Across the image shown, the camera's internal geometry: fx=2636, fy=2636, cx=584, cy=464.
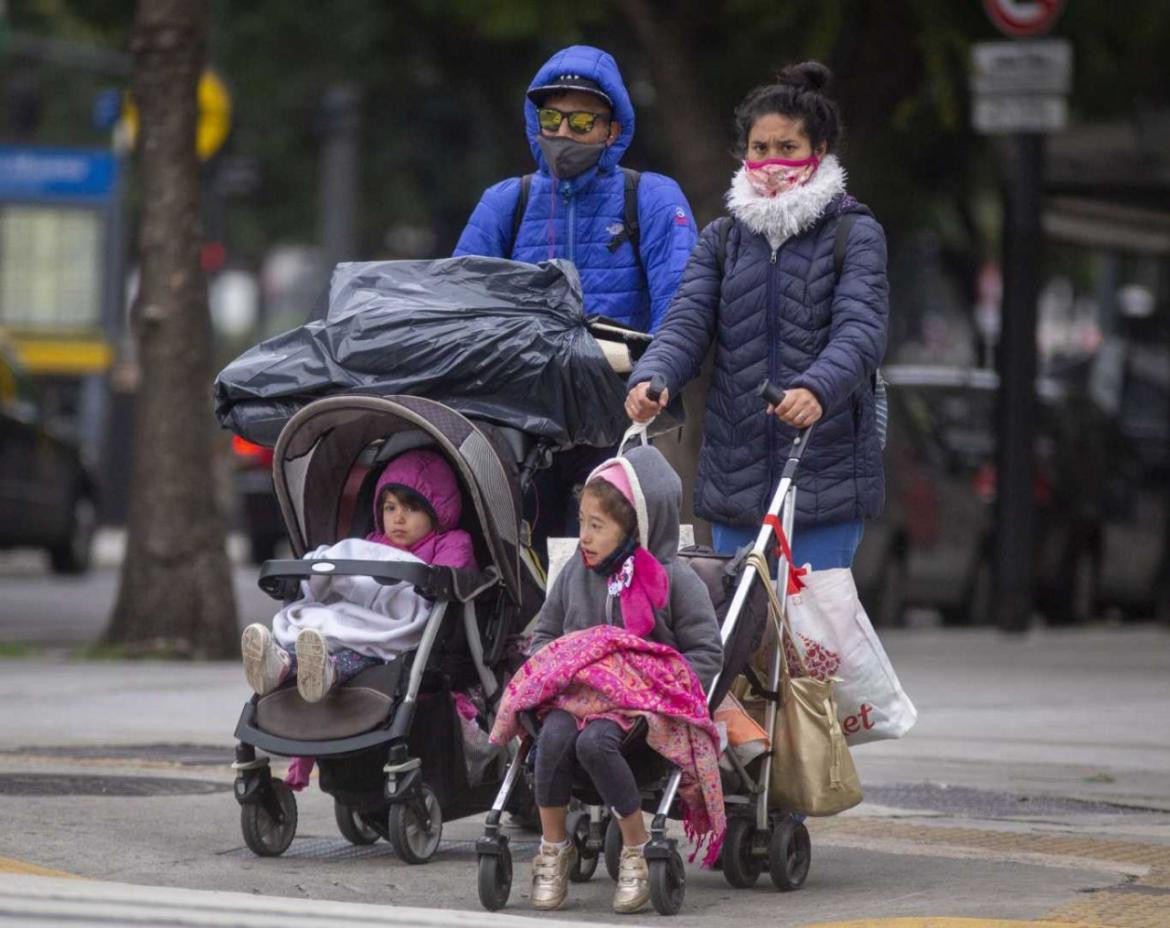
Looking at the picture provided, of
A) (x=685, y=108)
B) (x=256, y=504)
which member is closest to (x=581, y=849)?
(x=685, y=108)

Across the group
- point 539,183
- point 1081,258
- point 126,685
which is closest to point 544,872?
point 539,183

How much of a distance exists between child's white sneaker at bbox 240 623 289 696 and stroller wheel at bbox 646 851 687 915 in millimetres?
1205

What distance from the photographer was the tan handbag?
243 inches

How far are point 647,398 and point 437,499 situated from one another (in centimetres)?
80

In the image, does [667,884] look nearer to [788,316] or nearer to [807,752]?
[807,752]

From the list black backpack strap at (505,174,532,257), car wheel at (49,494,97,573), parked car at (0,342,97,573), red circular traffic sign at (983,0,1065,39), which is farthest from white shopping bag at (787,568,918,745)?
car wheel at (49,494,97,573)

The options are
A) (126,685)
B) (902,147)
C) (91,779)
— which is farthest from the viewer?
(902,147)

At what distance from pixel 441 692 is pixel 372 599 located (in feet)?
1.03

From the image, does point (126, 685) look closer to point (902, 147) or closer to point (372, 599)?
point (372, 599)

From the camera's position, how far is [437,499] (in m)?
6.79

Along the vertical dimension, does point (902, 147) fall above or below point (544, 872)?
above

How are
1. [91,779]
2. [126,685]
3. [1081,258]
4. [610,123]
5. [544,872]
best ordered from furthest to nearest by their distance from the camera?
[1081,258] < [126,685] < [91,779] < [610,123] < [544,872]

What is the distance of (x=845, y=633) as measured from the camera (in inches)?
253

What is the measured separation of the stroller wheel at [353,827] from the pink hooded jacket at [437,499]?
0.71m
